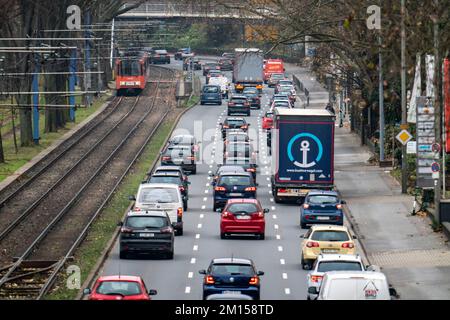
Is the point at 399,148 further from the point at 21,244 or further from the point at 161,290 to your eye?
the point at 161,290

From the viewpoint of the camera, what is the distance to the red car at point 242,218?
151 ft

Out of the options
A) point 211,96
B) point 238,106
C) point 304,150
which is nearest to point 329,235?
point 304,150

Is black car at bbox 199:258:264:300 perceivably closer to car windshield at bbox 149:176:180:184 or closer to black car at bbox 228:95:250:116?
car windshield at bbox 149:176:180:184

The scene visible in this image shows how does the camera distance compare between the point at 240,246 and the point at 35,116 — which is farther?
the point at 35,116

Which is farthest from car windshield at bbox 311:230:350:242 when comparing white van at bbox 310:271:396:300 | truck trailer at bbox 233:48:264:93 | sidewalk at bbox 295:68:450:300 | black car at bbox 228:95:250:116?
truck trailer at bbox 233:48:264:93

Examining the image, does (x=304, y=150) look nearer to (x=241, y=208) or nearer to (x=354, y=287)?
(x=241, y=208)

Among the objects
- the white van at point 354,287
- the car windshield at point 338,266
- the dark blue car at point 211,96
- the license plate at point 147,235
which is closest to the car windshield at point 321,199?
the license plate at point 147,235

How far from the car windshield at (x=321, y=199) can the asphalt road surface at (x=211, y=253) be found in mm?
1125

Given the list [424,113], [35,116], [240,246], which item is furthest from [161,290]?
[35,116]

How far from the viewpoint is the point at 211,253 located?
43375mm

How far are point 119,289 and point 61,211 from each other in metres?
25.3

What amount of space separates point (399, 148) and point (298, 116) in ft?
42.2

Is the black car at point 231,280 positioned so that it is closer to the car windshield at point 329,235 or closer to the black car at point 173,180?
the car windshield at point 329,235

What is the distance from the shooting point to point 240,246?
148 ft
